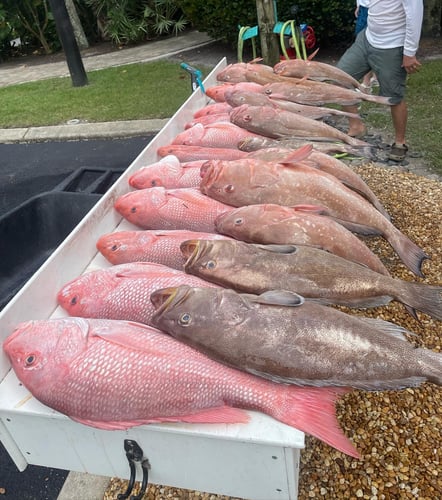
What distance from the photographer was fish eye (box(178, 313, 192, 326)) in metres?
1.75

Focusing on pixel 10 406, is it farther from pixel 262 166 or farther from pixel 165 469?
pixel 262 166

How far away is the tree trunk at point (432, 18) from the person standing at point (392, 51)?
536 cm

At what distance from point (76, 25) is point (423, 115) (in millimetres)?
10782

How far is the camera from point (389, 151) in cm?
576

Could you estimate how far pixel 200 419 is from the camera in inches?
64.7

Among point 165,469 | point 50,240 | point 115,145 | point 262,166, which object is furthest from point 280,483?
point 115,145

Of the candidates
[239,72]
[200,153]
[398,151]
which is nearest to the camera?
[200,153]

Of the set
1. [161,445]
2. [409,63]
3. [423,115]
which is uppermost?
[409,63]

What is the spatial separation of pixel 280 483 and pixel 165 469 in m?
0.45

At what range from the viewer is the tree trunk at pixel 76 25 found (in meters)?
13.0

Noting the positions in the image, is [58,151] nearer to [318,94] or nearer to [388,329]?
[318,94]

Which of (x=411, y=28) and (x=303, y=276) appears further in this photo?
(x=411, y=28)

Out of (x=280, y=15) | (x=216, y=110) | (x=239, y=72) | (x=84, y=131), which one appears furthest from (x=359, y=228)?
(x=280, y=15)

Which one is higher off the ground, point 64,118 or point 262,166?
point 262,166
